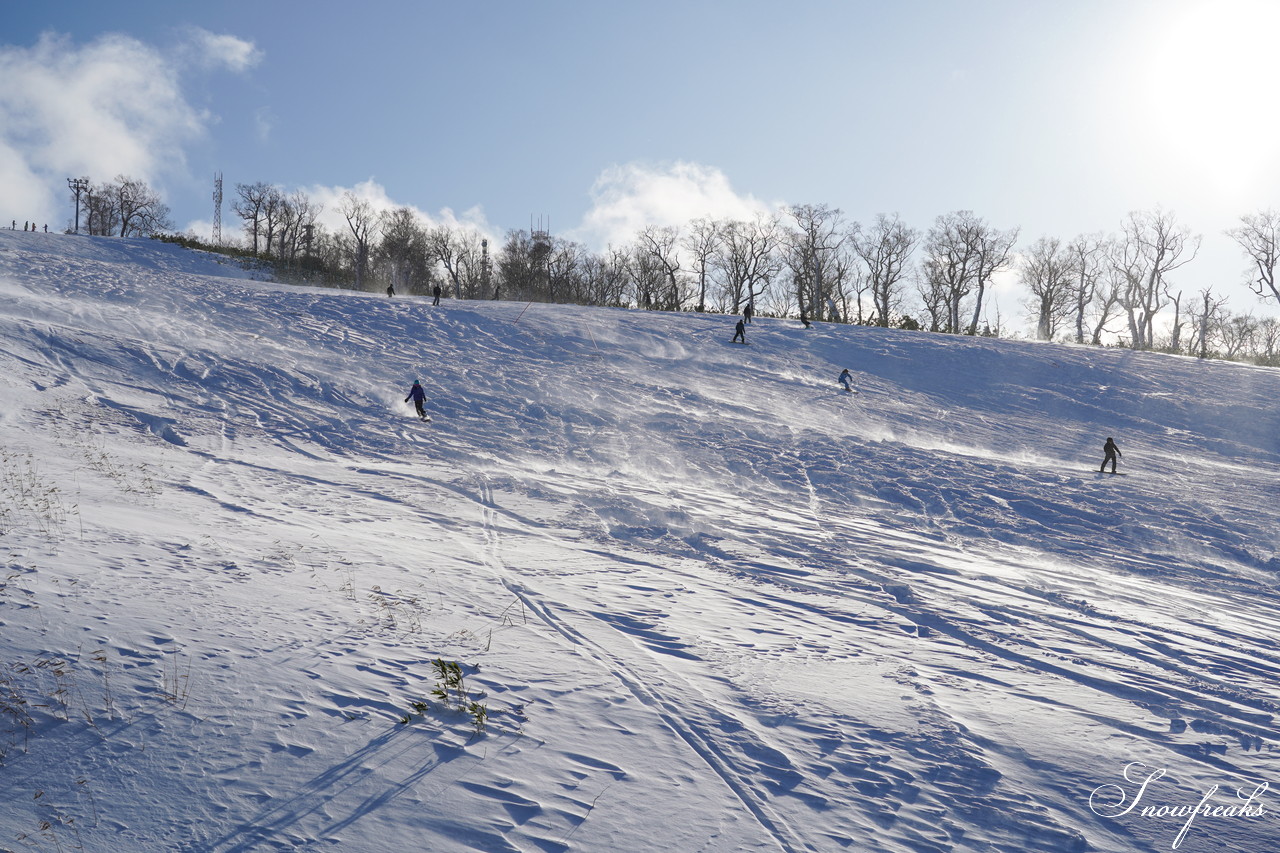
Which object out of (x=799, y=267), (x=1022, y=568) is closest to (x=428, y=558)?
(x=1022, y=568)

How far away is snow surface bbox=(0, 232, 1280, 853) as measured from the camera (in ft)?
15.8

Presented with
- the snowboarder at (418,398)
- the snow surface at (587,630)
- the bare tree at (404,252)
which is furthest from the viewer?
the bare tree at (404,252)

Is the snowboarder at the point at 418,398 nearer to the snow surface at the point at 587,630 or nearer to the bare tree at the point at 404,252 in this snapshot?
the snow surface at the point at 587,630

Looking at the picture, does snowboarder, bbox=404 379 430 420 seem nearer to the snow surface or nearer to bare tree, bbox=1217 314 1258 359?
the snow surface

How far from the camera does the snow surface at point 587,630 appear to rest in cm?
481

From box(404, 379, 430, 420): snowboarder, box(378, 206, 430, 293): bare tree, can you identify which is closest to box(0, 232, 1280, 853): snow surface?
box(404, 379, 430, 420): snowboarder

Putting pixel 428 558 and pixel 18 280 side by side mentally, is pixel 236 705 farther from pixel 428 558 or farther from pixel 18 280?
pixel 18 280

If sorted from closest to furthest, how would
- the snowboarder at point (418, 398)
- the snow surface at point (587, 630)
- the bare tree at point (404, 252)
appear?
the snow surface at point (587, 630) → the snowboarder at point (418, 398) → the bare tree at point (404, 252)

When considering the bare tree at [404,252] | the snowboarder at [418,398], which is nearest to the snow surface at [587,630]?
the snowboarder at [418,398]

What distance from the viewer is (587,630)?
7.76 metres

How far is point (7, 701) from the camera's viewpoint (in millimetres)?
4953

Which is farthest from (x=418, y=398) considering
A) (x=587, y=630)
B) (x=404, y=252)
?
(x=404, y=252)

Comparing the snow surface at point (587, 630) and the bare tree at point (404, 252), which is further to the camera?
the bare tree at point (404, 252)

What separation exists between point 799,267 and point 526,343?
47.6 meters
